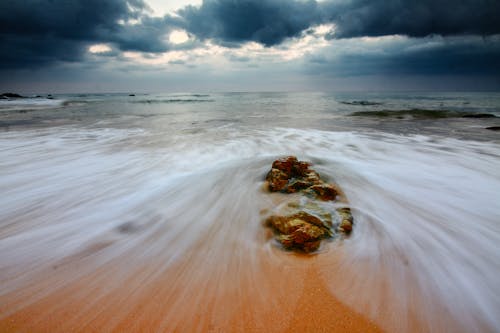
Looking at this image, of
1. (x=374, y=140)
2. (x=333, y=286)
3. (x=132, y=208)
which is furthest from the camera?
(x=374, y=140)

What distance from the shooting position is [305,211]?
9.13 ft

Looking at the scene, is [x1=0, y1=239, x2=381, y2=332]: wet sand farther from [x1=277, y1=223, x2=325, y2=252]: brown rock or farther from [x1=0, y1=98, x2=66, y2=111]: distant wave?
[x1=0, y1=98, x2=66, y2=111]: distant wave

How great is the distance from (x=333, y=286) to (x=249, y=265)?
30.7 inches

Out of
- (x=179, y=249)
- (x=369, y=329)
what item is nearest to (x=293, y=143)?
(x=179, y=249)

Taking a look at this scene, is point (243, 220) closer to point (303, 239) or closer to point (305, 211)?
point (305, 211)

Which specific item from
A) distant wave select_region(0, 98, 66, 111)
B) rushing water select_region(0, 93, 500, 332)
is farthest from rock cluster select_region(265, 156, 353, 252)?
distant wave select_region(0, 98, 66, 111)

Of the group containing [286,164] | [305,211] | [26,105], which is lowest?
[305,211]

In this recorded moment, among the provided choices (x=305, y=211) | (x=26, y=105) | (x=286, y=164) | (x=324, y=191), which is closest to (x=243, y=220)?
(x=305, y=211)

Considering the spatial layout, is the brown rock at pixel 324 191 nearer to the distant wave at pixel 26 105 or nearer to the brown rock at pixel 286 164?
the brown rock at pixel 286 164

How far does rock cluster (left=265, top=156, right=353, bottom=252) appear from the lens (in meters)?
2.45

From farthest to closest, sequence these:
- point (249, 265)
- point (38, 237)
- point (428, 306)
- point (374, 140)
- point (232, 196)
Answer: point (374, 140)
point (232, 196)
point (38, 237)
point (249, 265)
point (428, 306)

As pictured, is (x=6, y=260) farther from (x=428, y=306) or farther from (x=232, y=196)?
(x=428, y=306)

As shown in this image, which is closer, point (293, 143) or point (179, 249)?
point (179, 249)

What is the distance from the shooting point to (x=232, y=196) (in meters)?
3.84
